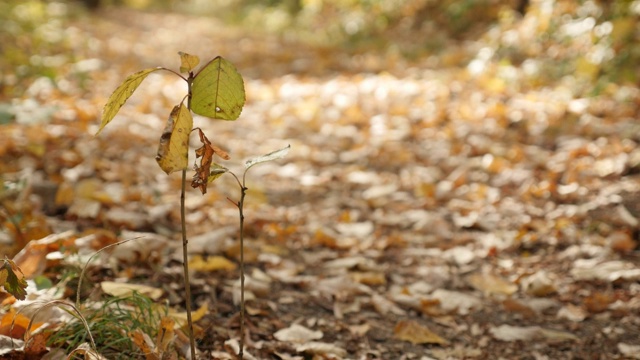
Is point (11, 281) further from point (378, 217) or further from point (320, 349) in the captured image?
point (378, 217)

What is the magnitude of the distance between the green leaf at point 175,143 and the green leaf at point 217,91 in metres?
0.07

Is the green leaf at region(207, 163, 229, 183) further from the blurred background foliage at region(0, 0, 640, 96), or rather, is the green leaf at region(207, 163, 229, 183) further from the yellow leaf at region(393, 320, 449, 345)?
the blurred background foliage at region(0, 0, 640, 96)

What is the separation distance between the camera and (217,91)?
39.6 inches

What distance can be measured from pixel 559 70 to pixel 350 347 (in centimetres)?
370

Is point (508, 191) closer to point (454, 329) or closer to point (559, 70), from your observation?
point (454, 329)

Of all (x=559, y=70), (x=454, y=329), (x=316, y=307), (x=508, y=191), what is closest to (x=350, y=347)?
(x=316, y=307)

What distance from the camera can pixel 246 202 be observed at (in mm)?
2793

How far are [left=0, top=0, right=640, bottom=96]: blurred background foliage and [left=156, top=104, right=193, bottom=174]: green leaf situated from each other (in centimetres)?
322

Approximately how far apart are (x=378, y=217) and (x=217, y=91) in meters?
1.88

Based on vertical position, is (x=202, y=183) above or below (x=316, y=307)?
above

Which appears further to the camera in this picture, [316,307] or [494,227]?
[494,227]

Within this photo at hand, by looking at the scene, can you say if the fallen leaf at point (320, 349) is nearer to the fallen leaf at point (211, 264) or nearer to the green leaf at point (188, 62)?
the fallen leaf at point (211, 264)

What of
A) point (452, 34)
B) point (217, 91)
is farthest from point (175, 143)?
point (452, 34)

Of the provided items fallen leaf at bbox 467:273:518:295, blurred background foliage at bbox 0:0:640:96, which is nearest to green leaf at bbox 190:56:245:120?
fallen leaf at bbox 467:273:518:295
